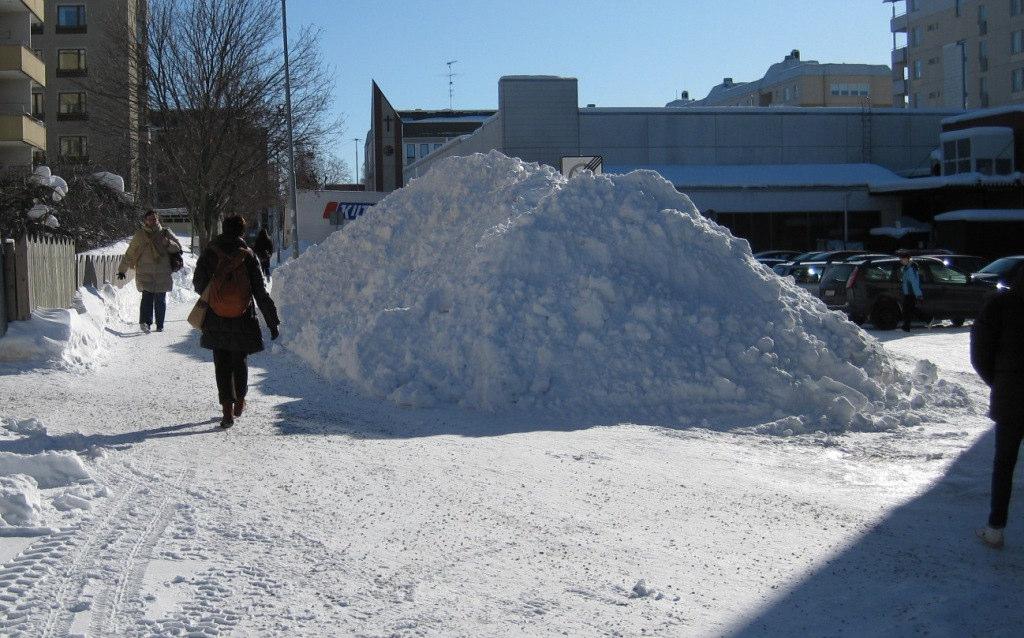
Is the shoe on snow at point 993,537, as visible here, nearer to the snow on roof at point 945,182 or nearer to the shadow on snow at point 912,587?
the shadow on snow at point 912,587

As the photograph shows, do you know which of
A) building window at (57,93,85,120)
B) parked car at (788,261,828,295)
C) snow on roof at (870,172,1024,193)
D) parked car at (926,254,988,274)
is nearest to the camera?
parked car at (926,254,988,274)

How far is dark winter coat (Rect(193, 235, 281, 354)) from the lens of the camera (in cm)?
812

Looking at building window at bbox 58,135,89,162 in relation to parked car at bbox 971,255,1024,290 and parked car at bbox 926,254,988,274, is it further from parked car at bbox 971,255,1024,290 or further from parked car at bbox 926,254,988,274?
parked car at bbox 971,255,1024,290

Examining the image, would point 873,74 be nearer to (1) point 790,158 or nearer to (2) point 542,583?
(1) point 790,158

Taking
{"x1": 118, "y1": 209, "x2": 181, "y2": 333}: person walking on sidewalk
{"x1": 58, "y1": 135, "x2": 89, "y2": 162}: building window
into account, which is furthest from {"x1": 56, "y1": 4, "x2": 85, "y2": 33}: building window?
{"x1": 118, "y1": 209, "x2": 181, "y2": 333}: person walking on sidewalk

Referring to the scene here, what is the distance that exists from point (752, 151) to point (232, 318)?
45458mm

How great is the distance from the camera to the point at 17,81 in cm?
3897

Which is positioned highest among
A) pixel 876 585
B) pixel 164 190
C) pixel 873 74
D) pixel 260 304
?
pixel 873 74

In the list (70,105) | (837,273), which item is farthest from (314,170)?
(837,273)

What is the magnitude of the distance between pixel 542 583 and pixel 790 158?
49.1 m

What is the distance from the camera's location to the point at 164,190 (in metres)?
46.8

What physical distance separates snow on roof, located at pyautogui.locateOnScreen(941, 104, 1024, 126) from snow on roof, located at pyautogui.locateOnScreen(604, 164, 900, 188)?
11.7 ft

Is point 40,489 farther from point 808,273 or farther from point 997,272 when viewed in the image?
point 808,273

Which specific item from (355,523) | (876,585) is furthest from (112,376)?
(876,585)
